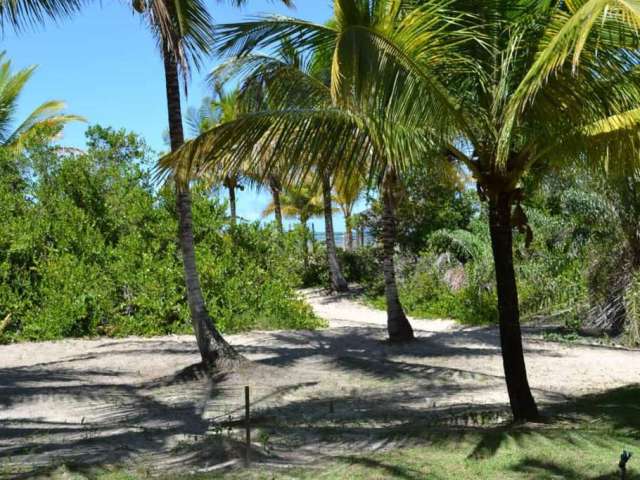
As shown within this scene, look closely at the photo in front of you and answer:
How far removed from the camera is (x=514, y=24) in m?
6.84

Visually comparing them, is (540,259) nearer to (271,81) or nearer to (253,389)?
(253,389)

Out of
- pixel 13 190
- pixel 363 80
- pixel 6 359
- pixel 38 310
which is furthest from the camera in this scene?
pixel 13 190

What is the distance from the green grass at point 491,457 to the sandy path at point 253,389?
0.64m

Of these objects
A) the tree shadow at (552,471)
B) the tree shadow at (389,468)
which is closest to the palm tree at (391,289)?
the tree shadow at (389,468)

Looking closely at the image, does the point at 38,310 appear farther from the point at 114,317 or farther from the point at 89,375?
the point at 89,375

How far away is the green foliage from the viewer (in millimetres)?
15656

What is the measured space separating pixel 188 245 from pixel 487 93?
513 centimetres

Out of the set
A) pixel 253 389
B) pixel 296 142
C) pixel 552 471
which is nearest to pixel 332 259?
pixel 253 389

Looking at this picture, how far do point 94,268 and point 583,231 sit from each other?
444 inches

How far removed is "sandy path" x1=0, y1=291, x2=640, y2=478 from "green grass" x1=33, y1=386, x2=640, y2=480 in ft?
2.09

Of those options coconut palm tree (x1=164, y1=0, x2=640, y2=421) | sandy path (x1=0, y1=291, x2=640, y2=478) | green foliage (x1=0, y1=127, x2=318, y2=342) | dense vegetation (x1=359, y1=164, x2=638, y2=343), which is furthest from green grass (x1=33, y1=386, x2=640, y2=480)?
green foliage (x1=0, y1=127, x2=318, y2=342)

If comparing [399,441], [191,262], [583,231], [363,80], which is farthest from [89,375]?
[583,231]

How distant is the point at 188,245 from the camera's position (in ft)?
33.7

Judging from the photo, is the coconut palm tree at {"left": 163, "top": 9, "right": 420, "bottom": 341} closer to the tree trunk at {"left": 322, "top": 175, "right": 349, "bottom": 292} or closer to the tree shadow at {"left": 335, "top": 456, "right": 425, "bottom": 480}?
the tree shadow at {"left": 335, "top": 456, "right": 425, "bottom": 480}
